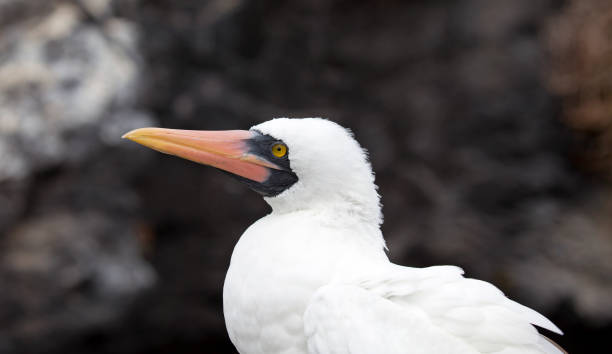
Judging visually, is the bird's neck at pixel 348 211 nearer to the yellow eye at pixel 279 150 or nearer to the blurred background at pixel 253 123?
the yellow eye at pixel 279 150

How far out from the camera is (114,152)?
20.3ft

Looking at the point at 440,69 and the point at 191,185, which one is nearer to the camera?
the point at 191,185

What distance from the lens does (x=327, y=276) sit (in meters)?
2.46

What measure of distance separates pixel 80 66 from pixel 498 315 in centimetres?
474

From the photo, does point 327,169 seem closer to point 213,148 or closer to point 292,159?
point 292,159

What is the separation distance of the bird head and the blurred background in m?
3.51

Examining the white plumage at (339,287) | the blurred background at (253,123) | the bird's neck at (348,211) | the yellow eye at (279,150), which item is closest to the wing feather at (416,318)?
the white plumage at (339,287)

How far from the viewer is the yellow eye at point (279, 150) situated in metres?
2.81

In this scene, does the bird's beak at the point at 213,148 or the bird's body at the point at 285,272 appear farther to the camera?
the bird's beak at the point at 213,148

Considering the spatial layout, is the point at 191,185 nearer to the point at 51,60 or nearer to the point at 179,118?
the point at 179,118

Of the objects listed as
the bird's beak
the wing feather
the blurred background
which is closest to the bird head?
the bird's beak

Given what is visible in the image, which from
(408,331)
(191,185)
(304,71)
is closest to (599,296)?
(304,71)

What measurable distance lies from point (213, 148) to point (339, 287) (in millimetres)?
819

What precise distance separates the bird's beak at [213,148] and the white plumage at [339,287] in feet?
0.34
